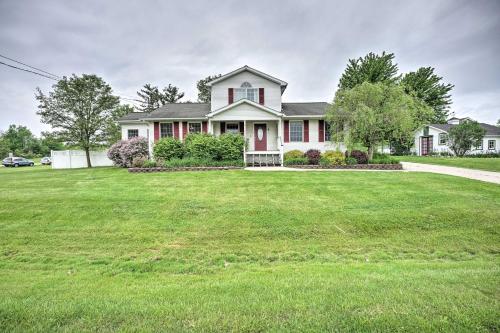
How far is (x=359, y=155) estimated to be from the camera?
17172mm

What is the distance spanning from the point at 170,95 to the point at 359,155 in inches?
1561

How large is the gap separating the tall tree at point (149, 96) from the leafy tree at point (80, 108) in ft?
78.1

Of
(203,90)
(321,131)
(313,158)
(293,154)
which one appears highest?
(203,90)

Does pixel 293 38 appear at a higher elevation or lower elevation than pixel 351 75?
lower

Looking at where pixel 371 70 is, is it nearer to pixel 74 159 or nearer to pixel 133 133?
pixel 133 133

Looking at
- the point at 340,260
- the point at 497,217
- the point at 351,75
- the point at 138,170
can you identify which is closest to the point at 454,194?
the point at 497,217

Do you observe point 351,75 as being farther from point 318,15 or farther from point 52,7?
point 52,7

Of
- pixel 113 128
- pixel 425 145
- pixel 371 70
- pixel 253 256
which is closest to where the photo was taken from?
pixel 253 256

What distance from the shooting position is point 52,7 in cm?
1199

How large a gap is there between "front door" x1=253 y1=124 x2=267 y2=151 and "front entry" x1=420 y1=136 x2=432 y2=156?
2718 cm

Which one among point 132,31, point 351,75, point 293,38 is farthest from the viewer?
point 351,75

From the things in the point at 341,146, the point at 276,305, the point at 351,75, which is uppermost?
the point at 351,75

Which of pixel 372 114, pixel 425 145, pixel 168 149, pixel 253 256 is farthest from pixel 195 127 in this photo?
pixel 425 145

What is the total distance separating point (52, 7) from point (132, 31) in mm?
6338
